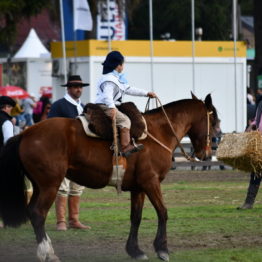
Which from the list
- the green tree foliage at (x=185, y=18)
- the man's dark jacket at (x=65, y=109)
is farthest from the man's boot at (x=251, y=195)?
the green tree foliage at (x=185, y=18)

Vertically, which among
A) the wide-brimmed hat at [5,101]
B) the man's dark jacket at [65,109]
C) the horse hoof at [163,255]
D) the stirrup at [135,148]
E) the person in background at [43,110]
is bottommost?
the horse hoof at [163,255]

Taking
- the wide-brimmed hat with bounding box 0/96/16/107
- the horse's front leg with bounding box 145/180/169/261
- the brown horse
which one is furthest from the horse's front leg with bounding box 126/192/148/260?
the wide-brimmed hat with bounding box 0/96/16/107

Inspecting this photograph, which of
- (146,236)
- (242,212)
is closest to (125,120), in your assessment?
(146,236)

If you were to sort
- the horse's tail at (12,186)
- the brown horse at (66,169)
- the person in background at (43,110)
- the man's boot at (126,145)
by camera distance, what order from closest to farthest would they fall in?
the brown horse at (66,169) → the man's boot at (126,145) → the horse's tail at (12,186) → the person in background at (43,110)

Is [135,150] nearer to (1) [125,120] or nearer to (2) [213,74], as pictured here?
(1) [125,120]

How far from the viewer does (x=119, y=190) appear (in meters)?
12.7

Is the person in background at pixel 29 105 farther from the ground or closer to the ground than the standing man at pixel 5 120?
closer to the ground

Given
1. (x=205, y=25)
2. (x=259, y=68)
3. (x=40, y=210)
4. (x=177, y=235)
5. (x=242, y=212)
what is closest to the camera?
(x=40, y=210)

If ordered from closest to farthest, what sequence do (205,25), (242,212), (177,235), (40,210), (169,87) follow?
(40,210) < (177,235) < (242,212) < (169,87) < (205,25)

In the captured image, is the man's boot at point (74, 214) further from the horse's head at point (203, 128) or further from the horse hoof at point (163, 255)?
the horse hoof at point (163, 255)

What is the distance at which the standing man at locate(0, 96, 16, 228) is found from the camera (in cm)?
1522

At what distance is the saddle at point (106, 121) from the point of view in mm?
12586

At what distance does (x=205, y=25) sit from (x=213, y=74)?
2847cm

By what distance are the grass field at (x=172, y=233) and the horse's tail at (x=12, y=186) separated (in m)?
0.46
